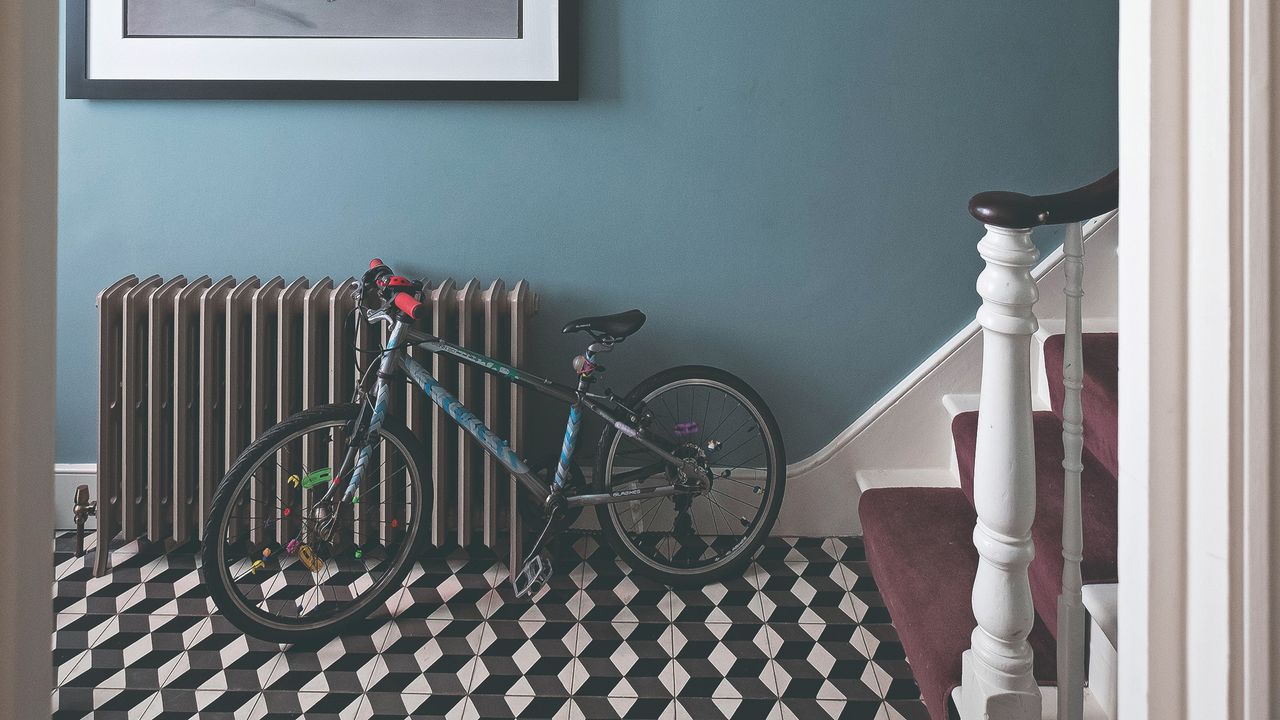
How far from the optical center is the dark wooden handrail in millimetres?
1403

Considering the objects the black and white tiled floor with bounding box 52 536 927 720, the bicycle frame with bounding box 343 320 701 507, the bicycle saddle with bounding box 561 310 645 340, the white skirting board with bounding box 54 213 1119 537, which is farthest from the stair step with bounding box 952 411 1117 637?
the bicycle saddle with bounding box 561 310 645 340

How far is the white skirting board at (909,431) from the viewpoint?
8.80 feet

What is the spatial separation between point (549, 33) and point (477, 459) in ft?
4.08

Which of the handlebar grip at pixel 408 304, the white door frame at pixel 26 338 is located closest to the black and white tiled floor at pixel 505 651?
the handlebar grip at pixel 408 304

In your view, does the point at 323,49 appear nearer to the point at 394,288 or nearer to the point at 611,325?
the point at 394,288

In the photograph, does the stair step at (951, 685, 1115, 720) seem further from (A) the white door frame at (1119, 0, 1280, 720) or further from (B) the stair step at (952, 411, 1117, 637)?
(A) the white door frame at (1119, 0, 1280, 720)

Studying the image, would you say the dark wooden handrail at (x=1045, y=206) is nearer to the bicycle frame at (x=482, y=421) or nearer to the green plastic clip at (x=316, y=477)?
the bicycle frame at (x=482, y=421)

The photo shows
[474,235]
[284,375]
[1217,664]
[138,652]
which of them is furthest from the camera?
[474,235]

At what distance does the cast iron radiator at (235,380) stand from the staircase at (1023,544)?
3.99ft

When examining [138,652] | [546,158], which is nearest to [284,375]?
[138,652]

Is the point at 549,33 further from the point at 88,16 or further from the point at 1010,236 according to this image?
the point at 1010,236

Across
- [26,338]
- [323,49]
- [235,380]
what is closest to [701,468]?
[235,380]

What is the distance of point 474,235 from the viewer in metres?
2.71

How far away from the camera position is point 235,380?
2518mm
